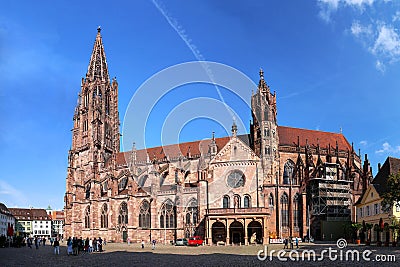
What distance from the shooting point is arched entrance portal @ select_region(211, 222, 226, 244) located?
Answer: 60250mm

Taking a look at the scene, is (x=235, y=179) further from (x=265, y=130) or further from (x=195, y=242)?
(x=195, y=242)

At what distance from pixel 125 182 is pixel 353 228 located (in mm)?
40002

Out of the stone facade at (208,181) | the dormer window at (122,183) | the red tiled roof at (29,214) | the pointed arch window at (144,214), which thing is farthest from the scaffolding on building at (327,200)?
the red tiled roof at (29,214)

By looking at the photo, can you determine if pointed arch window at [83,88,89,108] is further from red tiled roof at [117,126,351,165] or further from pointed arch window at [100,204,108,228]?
pointed arch window at [100,204,108,228]

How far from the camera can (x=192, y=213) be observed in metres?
66.3

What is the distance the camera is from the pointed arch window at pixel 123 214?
7328 cm

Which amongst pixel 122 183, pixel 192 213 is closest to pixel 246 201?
pixel 192 213

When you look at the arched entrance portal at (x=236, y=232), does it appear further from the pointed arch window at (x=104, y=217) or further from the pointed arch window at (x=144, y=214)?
the pointed arch window at (x=104, y=217)

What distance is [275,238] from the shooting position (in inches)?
2403

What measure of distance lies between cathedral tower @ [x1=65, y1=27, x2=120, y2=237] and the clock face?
26.8 m

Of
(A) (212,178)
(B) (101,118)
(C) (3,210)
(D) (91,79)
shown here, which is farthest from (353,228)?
(C) (3,210)

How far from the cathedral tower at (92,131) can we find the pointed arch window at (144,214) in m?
12.6

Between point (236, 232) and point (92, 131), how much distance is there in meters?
39.5

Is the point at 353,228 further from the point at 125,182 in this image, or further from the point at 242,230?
the point at 125,182
